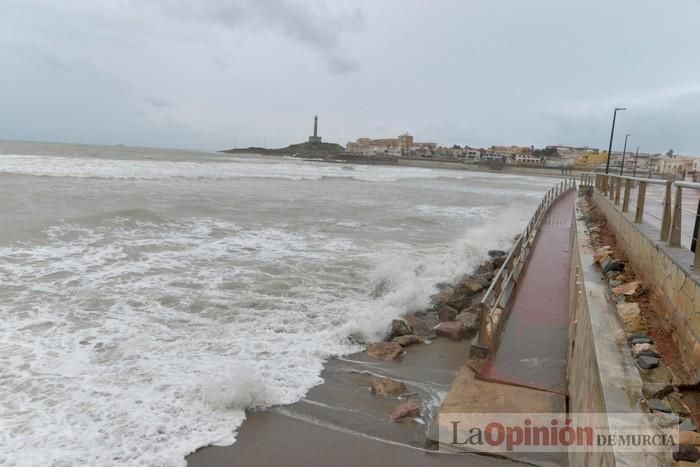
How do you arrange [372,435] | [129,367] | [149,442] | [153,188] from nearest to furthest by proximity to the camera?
[149,442], [372,435], [129,367], [153,188]

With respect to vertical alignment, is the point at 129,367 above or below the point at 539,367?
below

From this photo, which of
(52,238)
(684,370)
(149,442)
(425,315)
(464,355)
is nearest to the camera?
(684,370)

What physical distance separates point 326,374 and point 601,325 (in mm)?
3419

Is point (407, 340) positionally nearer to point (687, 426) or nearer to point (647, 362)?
point (647, 362)

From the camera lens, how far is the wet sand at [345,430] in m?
4.17

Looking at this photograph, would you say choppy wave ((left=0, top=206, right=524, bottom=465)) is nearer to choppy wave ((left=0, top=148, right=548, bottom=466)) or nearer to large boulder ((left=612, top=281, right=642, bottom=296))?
choppy wave ((left=0, top=148, right=548, bottom=466))

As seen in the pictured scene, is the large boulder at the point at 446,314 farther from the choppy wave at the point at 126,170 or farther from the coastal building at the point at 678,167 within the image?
the choppy wave at the point at 126,170

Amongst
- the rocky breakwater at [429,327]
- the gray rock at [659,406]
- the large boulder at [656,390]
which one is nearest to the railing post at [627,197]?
the rocky breakwater at [429,327]

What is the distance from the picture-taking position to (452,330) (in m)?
7.53

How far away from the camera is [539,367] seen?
5.25 metres

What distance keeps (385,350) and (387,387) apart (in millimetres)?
1184

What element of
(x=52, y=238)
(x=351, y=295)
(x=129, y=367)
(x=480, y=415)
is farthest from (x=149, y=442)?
(x=52, y=238)

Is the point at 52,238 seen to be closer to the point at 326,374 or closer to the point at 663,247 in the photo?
the point at 326,374

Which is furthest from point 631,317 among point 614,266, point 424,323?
point 424,323
